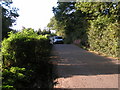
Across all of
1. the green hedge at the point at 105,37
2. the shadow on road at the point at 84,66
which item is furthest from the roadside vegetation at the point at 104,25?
the shadow on road at the point at 84,66

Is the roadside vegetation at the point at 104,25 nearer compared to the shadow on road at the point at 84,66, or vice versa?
the shadow on road at the point at 84,66

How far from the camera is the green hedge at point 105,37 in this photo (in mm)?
11516

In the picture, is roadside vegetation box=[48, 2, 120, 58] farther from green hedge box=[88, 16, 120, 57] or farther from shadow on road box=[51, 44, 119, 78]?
shadow on road box=[51, 44, 119, 78]

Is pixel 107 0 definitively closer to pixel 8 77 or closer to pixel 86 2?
pixel 86 2

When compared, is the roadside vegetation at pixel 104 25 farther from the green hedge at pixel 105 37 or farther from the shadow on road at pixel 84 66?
the shadow on road at pixel 84 66

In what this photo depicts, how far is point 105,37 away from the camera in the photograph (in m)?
14.0

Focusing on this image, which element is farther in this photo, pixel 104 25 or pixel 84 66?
pixel 104 25

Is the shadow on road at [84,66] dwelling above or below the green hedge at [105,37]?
below

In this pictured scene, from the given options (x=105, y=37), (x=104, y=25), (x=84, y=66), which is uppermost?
(x=104, y=25)

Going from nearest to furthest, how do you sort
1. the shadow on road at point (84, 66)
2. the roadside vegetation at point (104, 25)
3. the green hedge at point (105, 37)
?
the shadow on road at point (84, 66)
the roadside vegetation at point (104, 25)
the green hedge at point (105, 37)

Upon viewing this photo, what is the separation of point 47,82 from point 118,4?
6.86 m

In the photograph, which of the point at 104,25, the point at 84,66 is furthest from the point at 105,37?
the point at 84,66

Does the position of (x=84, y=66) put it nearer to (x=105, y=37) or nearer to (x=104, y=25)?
(x=105, y=37)

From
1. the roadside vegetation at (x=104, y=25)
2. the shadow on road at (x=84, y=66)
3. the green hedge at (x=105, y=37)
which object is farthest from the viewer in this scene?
the green hedge at (x=105, y=37)
